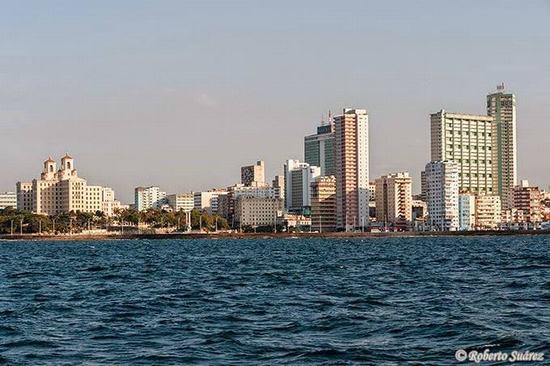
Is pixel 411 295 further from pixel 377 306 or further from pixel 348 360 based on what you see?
pixel 348 360

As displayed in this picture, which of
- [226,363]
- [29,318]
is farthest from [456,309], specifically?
[29,318]

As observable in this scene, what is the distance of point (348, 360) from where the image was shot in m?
20.6

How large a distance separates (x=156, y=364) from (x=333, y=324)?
709 centimetres

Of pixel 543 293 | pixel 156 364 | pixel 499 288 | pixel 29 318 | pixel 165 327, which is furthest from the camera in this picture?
pixel 499 288

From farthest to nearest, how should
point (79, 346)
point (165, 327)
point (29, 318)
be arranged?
1. point (29, 318)
2. point (165, 327)
3. point (79, 346)

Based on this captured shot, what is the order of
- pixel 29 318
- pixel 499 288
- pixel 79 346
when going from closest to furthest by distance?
pixel 79 346, pixel 29 318, pixel 499 288

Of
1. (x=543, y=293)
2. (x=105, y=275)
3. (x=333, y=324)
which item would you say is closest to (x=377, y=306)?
(x=333, y=324)

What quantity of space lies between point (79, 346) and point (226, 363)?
4.38 m

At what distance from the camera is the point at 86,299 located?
35.7 m

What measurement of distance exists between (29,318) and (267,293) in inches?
409

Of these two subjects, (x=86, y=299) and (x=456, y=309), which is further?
(x=86, y=299)

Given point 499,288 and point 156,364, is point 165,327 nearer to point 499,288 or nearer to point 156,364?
point 156,364

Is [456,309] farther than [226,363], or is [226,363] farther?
[456,309]

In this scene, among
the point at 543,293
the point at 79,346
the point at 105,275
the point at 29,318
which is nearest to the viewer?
the point at 79,346
